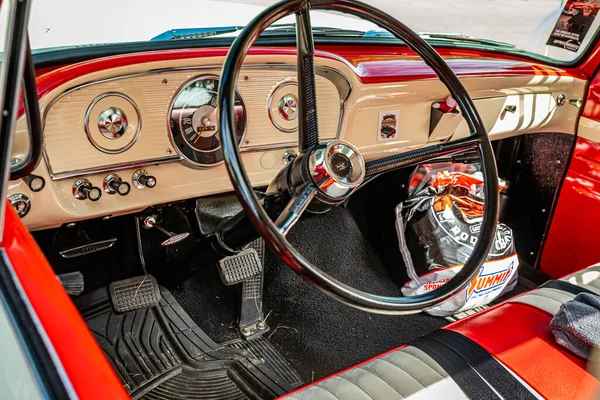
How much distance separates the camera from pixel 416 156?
116 cm

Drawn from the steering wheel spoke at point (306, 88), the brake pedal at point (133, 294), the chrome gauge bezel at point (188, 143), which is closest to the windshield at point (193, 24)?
the chrome gauge bezel at point (188, 143)

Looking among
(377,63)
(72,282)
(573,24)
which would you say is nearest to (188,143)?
(72,282)

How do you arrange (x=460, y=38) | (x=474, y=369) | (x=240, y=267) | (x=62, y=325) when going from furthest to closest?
(x=460, y=38) < (x=240, y=267) < (x=474, y=369) < (x=62, y=325)

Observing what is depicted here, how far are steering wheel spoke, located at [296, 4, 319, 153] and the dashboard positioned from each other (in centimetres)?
34

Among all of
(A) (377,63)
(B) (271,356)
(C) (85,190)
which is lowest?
(B) (271,356)

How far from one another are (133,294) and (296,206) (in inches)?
35.4

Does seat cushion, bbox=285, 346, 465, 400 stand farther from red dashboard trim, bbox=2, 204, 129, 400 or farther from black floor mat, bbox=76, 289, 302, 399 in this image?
black floor mat, bbox=76, 289, 302, 399

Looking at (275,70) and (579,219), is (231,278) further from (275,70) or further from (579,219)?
(579,219)

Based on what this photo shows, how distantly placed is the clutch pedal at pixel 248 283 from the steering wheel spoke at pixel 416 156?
80 centimetres

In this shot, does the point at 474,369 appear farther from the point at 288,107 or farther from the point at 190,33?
the point at 190,33

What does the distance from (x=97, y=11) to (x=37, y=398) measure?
1.25 metres

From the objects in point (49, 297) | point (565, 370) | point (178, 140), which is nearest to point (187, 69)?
point (178, 140)

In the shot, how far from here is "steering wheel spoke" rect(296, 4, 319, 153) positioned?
1075mm

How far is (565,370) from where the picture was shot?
3.79 feet
